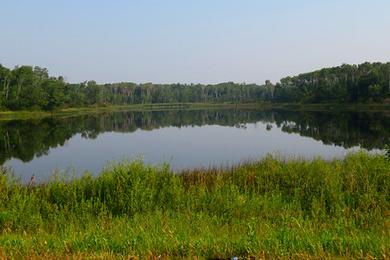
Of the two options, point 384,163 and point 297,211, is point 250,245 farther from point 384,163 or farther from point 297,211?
point 384,163

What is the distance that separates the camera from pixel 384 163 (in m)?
16.9

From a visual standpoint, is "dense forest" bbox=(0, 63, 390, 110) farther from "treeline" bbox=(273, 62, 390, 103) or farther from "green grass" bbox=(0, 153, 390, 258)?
"green grass" bbox=(0, 153, 390, 258)

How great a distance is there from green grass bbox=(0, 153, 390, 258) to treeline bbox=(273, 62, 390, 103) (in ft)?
334

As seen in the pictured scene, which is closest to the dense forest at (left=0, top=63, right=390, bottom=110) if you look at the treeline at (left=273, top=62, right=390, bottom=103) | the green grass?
the treeline at (left=273, top=62, right=390, bottom=103)

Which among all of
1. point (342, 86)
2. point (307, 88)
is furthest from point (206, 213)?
point (307, 88)

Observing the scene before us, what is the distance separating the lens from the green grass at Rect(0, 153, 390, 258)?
6.81 m

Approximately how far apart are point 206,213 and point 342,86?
124302mm

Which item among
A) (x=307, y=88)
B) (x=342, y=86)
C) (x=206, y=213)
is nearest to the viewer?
(x=206, y=213)

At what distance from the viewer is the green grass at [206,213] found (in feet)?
22.4

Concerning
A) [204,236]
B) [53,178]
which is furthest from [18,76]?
[204,236]

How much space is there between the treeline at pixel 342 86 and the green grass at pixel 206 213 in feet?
334

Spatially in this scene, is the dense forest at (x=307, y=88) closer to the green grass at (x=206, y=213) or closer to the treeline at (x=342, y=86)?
the treeline at (x=342, y=86)

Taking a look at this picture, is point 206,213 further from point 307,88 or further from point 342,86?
point 307,88

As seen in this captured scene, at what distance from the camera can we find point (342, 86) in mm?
127188
